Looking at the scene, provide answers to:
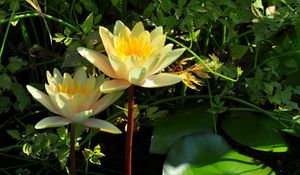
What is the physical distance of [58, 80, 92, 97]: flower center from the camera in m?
1.06

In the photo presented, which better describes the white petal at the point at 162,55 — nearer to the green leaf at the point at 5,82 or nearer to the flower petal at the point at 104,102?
the flower petal at the point at 104,102

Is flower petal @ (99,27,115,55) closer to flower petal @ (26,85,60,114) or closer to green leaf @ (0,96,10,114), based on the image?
flower petal @ (26,85,60,114)

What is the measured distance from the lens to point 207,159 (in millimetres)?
1276

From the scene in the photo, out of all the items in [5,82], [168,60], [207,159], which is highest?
[168,60]

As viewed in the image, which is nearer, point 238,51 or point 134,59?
point 134,59

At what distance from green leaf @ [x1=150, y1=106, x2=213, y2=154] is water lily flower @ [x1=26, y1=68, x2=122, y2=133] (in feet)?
0.85

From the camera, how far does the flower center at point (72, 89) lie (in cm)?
106

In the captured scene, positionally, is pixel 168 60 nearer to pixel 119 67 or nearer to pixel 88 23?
pixel 119 67

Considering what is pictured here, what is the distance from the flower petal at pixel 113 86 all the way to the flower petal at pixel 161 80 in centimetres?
3

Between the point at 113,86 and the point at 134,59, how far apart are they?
2.4 inches

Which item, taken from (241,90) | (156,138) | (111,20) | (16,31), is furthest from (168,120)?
(16,31)

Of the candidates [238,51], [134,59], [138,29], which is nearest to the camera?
[134,59]

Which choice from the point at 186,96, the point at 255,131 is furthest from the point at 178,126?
the point at 255,131

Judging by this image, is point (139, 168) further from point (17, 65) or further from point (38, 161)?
point (17, 65)
